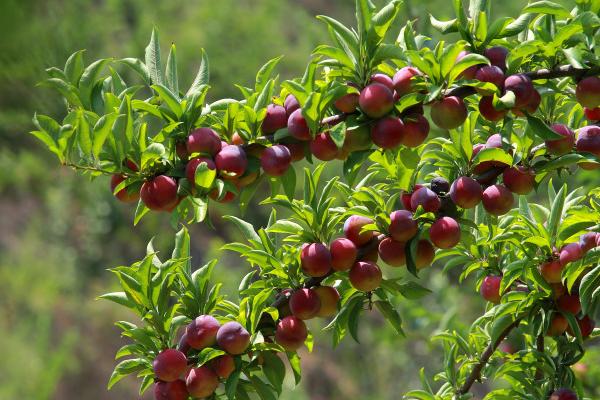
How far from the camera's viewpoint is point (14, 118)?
338 centimetres

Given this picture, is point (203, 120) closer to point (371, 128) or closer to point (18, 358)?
point (371, 128)

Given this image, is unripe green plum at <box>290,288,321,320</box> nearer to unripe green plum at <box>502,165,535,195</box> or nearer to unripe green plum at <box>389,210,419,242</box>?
unripe green plum at <box>389,210,419,242</box>

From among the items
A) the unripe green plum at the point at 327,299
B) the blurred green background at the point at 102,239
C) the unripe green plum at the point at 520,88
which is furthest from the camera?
the blurred green background at the point at 102,239

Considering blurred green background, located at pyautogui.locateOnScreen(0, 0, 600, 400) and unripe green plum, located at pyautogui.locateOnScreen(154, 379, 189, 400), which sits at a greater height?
unripe green plum, located at pyautogui.locateOnScreen(154, 379, 189, 400)

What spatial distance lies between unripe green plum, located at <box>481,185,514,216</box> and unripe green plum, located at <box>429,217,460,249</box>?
40 millimetres

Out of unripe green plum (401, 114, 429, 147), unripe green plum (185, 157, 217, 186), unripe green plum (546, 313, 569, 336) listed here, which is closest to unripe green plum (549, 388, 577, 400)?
unripe green plum (546, 313, 569, 336)

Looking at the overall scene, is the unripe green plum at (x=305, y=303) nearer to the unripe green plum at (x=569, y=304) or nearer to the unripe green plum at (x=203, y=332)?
the unripe green plum at (x=203, y=332)

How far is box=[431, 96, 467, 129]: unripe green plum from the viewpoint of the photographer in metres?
0.61

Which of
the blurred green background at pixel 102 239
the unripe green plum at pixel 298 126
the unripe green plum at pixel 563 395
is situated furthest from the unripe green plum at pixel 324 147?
the blurred green background at pixel 102 239

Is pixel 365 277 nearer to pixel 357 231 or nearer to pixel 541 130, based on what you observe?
pixel 357 231

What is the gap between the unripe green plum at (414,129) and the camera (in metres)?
0.63

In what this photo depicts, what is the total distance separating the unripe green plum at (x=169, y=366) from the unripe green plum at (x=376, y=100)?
0.87ft

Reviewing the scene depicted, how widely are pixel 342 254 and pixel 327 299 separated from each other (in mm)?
49

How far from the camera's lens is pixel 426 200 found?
0.68 metres
